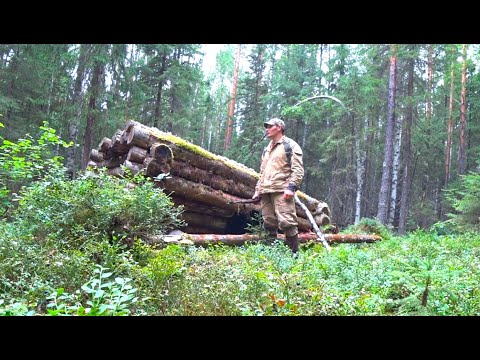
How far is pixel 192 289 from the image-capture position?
335cm

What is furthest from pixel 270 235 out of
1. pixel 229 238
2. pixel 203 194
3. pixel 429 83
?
pixel 429 83

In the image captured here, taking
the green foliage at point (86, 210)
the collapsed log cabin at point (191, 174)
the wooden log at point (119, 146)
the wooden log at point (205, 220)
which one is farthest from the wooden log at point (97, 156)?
the green foliage at point (86, 210)

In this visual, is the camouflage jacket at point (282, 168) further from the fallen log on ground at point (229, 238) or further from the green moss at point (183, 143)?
the green moss at point (183, 143)

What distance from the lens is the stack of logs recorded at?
7.97m

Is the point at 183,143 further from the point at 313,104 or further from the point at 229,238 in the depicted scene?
the point at 313,104

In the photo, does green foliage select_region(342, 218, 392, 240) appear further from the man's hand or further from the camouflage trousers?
the man's hand

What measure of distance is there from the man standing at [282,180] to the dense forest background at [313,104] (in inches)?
275

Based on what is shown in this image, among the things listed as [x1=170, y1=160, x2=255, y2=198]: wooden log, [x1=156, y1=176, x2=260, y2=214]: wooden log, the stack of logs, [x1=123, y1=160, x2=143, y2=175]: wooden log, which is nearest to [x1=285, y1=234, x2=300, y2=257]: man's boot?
[x1=156, y1=176, x2=260, y2=214]: wooden log

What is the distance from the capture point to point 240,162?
24.1 metres

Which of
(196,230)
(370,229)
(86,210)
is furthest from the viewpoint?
(370,229)

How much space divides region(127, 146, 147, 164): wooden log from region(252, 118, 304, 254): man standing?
2677mm

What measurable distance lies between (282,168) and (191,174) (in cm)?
245
